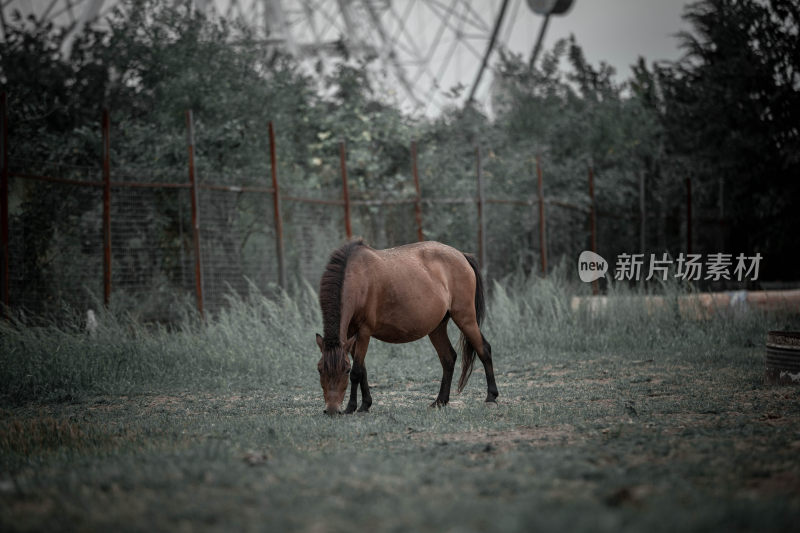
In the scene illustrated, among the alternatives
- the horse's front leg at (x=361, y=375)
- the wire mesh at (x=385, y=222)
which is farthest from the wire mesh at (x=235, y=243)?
the horse's front leg at (x=361, y=375)

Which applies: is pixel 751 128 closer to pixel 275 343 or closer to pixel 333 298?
pixel 275 343

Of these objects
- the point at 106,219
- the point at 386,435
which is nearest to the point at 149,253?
the point at 106,219

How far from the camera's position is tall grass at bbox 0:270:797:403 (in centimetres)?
767

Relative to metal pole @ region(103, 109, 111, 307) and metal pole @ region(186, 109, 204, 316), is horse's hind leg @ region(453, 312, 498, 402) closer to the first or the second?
metal pole @ region(186, 109, 204, 316)

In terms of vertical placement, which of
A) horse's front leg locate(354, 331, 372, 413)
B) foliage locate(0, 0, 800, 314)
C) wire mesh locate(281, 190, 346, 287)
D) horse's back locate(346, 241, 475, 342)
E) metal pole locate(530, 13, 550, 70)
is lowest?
horse's front leg locate(354, 331, 372, 413)

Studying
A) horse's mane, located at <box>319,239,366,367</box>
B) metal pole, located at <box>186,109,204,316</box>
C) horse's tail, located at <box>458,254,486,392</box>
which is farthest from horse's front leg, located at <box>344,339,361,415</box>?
metal pole, located at <box>186,109,204,316</box>

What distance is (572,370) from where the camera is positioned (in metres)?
8.34

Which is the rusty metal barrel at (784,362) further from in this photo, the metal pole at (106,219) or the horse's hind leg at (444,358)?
the metal pole at (106,219)

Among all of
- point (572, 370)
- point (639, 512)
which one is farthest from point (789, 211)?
point (639, 512)

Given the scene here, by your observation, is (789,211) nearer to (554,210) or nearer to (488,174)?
(554,210)

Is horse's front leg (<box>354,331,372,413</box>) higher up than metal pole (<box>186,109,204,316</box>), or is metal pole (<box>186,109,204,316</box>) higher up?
metal pole (<box>186,109,204,316</box>)

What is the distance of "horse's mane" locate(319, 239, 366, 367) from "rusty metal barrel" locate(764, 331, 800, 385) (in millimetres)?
4002

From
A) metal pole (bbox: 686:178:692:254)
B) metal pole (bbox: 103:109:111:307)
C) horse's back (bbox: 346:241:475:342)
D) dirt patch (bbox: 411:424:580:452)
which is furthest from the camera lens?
metal pole (bbox: 686:178:692:254)

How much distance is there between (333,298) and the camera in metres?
5.95
